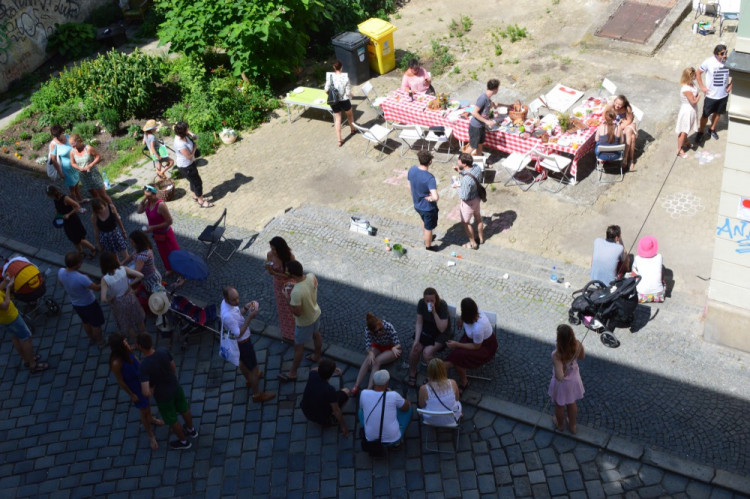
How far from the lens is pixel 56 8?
64.6ft

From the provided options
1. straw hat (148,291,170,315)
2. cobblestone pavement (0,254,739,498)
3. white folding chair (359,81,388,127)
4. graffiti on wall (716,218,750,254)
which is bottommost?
cobblestone pavement (0,254,739,498)

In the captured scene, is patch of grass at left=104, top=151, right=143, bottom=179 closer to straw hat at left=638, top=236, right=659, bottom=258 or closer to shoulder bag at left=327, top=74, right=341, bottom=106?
shoulder bag at left=327, top=74, right=341, bottom=106

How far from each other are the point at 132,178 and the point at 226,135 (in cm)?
206

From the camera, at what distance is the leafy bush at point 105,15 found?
67.5ft

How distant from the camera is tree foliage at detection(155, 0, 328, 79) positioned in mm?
15625

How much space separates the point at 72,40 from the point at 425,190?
13.3 m

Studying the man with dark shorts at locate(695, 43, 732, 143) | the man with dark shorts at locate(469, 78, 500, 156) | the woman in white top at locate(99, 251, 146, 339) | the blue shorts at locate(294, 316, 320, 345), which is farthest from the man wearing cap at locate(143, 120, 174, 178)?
the man with dark shorts at locate(695, 43, 732, 143)

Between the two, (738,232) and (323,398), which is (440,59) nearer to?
(738,232)

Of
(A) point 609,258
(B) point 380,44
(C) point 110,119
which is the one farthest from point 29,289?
(B) point 380,44

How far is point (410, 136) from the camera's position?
13.6 m

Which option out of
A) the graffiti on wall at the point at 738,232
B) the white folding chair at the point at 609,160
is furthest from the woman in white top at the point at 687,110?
the graffiti on wall at the point at 738,232

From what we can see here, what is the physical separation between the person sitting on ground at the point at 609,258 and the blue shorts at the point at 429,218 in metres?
2.37

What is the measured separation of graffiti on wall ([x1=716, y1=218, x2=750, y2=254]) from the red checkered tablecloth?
408 centimetres

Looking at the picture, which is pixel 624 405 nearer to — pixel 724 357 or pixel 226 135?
pixel 724 357
